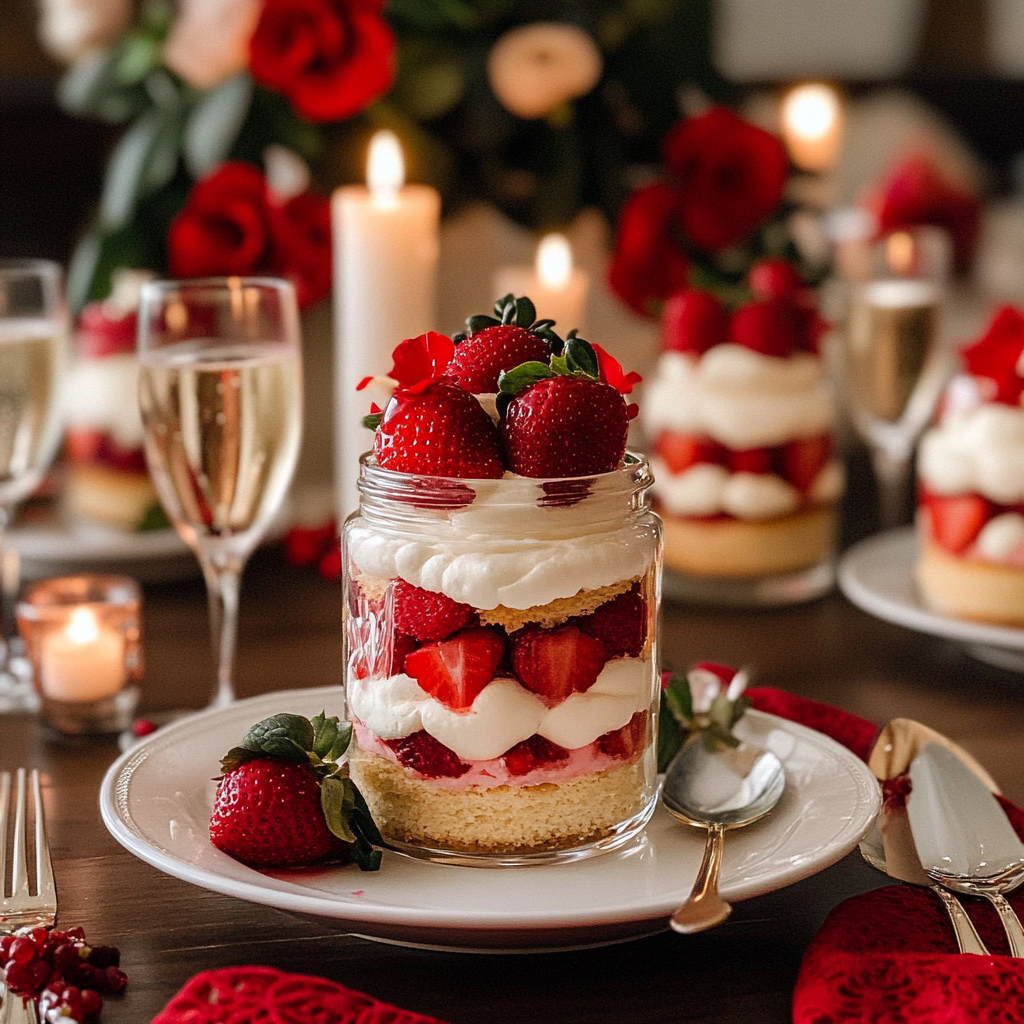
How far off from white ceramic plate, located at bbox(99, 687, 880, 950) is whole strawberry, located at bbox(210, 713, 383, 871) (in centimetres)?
1

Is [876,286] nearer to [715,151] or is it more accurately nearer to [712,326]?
[715,151]

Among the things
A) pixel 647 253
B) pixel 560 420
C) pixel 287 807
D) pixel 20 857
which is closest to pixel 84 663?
pixel 20 857

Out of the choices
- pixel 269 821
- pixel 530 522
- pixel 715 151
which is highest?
pixel 715 151

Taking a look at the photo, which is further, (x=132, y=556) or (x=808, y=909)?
(x=132, y=556)

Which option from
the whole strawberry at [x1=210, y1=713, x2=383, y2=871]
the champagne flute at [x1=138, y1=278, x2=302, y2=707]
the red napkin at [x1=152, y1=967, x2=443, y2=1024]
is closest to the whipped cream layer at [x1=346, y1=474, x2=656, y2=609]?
the whole strawberry at [x1=210, y1=713, x2=383, y2=871]

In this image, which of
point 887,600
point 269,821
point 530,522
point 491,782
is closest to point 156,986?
point 269,821

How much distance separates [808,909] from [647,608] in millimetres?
192

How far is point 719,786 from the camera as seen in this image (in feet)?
2.87

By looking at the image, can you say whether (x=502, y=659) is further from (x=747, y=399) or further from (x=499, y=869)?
(x=747, y=399)

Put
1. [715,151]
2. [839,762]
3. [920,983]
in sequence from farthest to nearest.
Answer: [715,151], [839,762], [920,983]

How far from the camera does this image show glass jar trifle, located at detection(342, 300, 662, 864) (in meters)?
0.75

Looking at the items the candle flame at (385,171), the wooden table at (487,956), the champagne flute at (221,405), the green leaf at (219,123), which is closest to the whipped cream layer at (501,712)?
the wooden table at (487,956)

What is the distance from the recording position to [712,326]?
1.49 m

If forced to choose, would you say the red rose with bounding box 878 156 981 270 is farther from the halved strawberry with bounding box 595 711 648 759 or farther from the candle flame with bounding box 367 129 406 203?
the halved strawberry with bounding box 595 711 648 759
